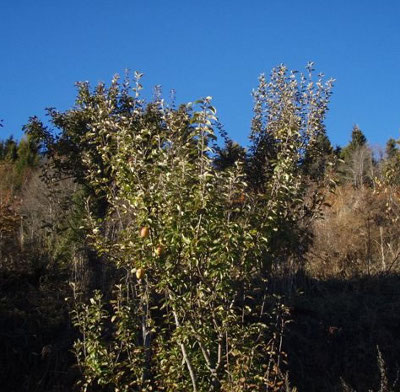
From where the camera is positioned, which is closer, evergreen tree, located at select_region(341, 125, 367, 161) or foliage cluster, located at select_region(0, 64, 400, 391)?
foliage cluster, located at select_region(0, 64, 400, 391)

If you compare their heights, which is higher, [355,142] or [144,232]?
[355,142]

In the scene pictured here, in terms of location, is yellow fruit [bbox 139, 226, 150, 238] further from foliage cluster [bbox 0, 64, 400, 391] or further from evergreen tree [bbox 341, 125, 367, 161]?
evergreen tree [bbox 341, 125, 367, 161]

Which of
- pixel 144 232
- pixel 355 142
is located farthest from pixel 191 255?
pixel 355 142

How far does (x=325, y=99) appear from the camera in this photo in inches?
249

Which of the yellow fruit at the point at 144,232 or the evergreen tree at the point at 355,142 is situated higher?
the evergreen tree at the point at 355,142

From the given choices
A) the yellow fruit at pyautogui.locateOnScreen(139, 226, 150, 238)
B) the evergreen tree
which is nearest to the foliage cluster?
the yellow fruit at pyautogui.locateOnScreen(139, 226, 150, 238)

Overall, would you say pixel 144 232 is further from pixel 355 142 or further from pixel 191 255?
pixel 355 142

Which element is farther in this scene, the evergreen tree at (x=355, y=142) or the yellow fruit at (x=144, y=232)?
the evergreen tree at (x=355, y=142)

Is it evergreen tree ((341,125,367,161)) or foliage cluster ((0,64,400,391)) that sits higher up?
evergreen tree ((341,125,367,161))

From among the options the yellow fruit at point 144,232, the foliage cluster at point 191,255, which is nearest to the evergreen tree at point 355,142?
the foliage cluster at point 191,255

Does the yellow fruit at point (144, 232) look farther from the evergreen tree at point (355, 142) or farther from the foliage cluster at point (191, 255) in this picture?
the evergreen tree at point (355, 142)

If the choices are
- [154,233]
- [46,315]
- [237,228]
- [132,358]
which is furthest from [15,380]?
[237,228]

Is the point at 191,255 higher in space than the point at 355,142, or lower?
lower

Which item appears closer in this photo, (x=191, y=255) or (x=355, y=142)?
(x=191, y=255)
